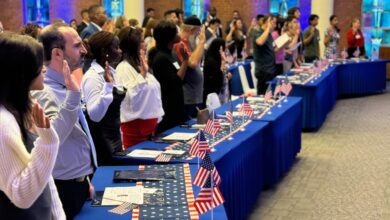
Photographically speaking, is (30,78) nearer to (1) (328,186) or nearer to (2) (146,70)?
(2) (146,70)

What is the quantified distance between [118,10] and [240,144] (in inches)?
461

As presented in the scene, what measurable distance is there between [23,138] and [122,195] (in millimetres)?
942

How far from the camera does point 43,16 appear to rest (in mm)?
14414

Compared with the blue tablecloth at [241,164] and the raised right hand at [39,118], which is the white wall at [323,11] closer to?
the blue tablecloth at [241,164]

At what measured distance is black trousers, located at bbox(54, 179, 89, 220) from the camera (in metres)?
2.51

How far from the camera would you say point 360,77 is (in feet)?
36.2

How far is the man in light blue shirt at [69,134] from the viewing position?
8.26 ft

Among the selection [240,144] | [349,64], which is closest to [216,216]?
[240,144]

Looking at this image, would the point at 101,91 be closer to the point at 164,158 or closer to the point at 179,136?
the point at 164,158

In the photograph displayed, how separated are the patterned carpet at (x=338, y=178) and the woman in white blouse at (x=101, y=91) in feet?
5.05

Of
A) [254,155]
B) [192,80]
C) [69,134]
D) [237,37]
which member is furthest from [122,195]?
[237,37]

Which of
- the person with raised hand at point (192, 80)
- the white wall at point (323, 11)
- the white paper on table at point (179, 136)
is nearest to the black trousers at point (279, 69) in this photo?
the person with raised hand at point (192, 80)

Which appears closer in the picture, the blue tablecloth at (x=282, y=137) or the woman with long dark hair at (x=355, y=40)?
the blue tablecloth at (x=282, y=137)

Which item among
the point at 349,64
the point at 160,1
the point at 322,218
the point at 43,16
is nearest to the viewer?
the point at 322,218
